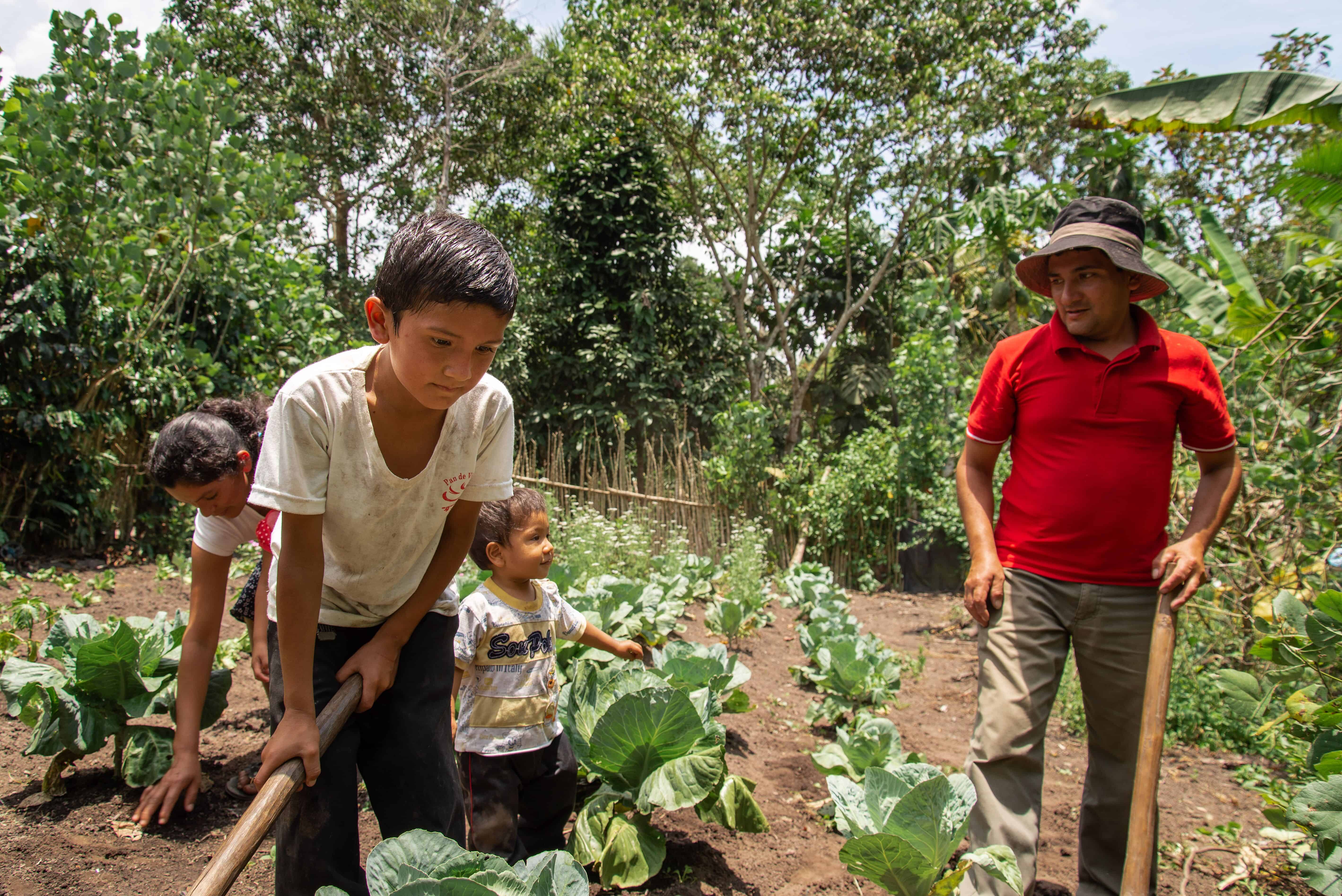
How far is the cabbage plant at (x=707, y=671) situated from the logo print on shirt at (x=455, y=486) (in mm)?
1194

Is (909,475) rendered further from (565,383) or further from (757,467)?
(565,383)

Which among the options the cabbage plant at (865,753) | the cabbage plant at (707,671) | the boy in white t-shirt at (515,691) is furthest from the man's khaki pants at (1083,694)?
the boy in white t-shirt at (515,691)

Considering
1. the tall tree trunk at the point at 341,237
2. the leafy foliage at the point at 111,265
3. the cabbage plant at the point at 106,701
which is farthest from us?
the tall tree trunk at the point at 341,237

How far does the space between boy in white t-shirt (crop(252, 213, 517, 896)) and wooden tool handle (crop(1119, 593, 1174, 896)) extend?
58.1 inches

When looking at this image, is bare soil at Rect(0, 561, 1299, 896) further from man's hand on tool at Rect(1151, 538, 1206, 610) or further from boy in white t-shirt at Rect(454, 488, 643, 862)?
man's hand on tool at Rect(1151, 538, 1206, 610)

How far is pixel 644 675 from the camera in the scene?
249 cm

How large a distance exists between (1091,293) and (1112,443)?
0.41 metres

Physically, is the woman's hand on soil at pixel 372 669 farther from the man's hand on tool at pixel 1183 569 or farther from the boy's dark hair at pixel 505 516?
the man's hand on tool at pixel 1183 569

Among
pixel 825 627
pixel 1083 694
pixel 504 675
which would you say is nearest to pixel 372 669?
pixel 504 675

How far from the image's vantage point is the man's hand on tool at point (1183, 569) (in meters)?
2.02

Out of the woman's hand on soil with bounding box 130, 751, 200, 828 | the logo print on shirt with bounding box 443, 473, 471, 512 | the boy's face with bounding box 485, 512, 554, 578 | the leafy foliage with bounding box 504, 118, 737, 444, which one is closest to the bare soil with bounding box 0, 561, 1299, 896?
the woman's hand on soil with bounding box 130, 751, 200, 828

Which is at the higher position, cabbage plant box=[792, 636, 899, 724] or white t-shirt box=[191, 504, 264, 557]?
white t-shirt box=[191, 504, 264, 557]

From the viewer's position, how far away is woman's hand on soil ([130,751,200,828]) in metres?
2.22

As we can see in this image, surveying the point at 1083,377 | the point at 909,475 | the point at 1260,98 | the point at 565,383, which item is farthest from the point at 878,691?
the point at 565,383
